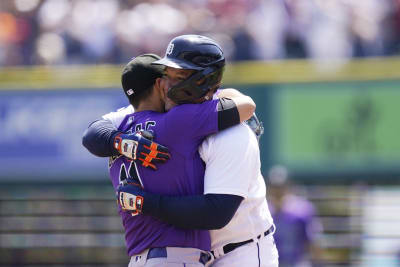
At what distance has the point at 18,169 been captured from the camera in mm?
10617

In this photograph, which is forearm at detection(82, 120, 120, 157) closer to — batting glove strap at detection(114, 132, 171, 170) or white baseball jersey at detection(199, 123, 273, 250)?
batting glove strap at detection(114, 132, 171, 170)

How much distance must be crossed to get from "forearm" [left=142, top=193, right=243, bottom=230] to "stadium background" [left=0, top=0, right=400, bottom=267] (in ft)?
20.9

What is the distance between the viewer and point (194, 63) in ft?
11.4

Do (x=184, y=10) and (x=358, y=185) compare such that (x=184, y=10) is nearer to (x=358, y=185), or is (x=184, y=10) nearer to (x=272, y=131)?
(x=272, y=131)

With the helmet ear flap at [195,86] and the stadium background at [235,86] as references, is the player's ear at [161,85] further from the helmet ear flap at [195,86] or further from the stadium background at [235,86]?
the stadium background at [235,86]

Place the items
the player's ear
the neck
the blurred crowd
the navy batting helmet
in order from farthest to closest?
the blurred crowd → the neck → the player's ear → the navy batting helmet

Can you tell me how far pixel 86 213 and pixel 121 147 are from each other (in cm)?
768

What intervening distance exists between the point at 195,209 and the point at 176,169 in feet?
0.63

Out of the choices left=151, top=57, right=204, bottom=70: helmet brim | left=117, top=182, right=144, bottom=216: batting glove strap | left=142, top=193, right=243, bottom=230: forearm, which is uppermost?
left=151, top=57, right=204, bottom=70: helmet brim

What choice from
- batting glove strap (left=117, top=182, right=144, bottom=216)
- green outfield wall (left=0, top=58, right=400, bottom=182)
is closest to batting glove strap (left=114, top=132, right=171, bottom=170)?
batting glove strap (left=117, top=182, right=144, bottom=216)

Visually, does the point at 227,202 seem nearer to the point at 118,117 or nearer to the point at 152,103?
the point at 152,103

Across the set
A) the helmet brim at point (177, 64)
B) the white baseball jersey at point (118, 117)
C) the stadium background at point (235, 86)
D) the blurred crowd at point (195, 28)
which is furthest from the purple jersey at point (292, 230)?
the helmet brim at point (177, 64)

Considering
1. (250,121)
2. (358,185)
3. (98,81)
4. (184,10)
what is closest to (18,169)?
(98,81)

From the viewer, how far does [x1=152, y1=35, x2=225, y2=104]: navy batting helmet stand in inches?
137
